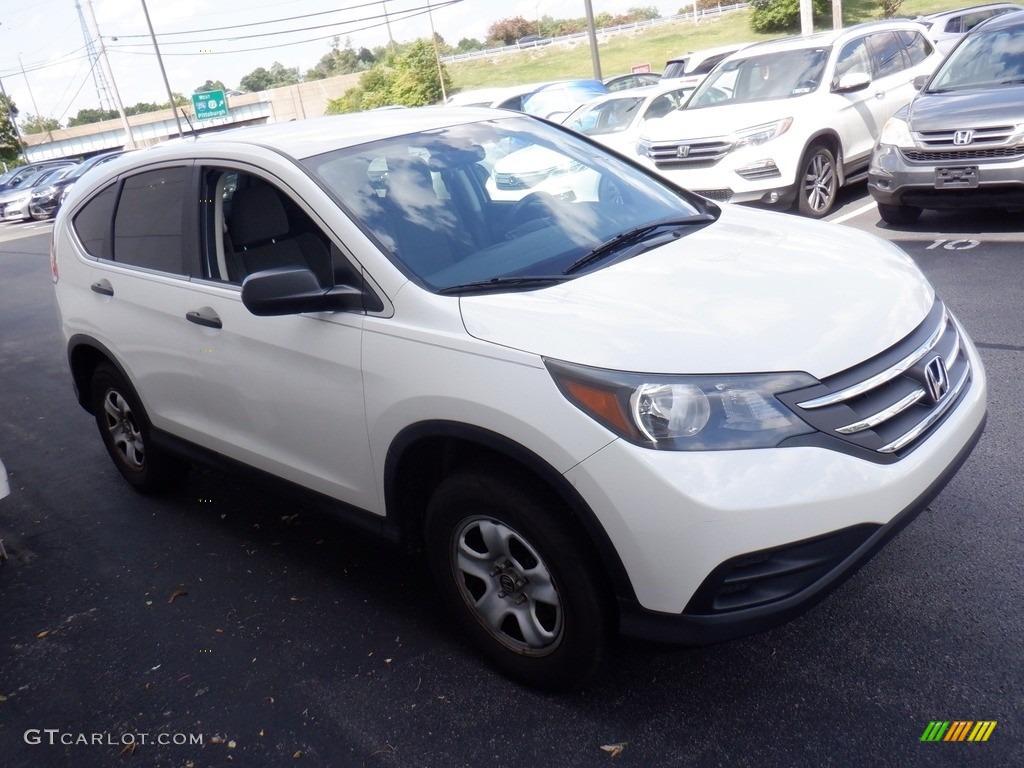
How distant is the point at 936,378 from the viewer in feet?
9.31

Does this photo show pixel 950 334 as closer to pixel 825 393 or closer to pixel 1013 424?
pixel 825 393

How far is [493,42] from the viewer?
9919cm

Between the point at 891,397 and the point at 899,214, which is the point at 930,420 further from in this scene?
the point at 899,214

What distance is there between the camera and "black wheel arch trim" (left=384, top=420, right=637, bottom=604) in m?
2.54

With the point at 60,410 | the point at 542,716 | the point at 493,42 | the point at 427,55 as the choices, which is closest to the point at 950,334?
the point at 542,716

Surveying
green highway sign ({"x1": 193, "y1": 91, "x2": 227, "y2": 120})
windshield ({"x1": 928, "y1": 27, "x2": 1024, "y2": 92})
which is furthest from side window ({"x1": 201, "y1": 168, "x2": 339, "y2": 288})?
green highway sign ({"x1": 193, "y1": 91, "x2": 227, "y2": 120})

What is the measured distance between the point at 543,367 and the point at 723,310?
57cm

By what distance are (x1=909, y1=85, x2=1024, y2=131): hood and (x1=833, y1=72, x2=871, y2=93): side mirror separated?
128 centimetres

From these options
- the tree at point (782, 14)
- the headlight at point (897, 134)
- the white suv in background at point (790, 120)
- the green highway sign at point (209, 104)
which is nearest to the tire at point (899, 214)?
the headlight at point (897, 134)

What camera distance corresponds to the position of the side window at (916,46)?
10.9 metres

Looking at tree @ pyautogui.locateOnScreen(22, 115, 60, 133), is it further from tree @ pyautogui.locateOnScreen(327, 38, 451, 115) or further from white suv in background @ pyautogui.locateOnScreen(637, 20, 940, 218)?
white suv in background @ pyautogui.locateOnScreen(637, 20, 940, 218)

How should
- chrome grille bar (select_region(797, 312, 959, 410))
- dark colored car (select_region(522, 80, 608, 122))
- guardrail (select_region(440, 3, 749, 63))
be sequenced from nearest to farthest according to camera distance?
1. chrome grille bar (select_region(797, 312, 959, 410))
2. dark colored car (select_region(522, 80, 608, 122))
3. guardrail (select_region(440, 3, 749, 63))

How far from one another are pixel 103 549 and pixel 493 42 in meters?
101

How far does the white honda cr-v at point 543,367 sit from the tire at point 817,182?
5.50m
